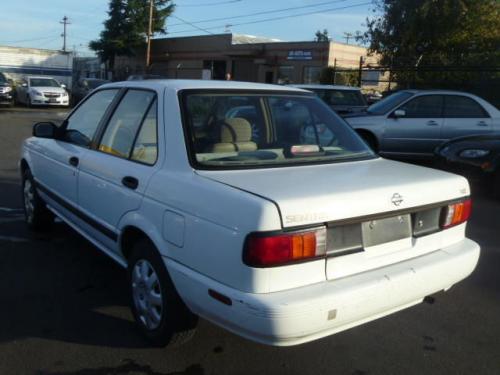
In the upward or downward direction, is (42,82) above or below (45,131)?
above

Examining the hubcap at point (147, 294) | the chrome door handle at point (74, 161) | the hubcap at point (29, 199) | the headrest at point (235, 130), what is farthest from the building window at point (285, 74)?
the hubcap at point (147, 294)

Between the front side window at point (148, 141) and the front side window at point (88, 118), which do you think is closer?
the front side window at point (148, 141)

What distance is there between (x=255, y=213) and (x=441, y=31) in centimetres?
2156

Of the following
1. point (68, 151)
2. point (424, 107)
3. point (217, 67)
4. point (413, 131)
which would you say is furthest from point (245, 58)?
point (68, 151)

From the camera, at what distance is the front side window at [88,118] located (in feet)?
13.9

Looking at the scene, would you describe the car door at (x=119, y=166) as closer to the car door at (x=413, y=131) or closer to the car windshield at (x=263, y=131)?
the car windshield at (x=263, y=131)

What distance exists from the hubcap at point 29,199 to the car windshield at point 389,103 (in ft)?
23.4

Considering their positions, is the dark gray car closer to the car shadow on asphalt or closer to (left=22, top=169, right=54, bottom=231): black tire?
(left=22, top=169, right=54, bottom=231): black tire

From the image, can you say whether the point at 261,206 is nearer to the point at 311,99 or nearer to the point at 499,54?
the point at 311,99

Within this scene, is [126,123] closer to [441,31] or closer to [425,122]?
[425,122]

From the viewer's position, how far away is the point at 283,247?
255 centimetres

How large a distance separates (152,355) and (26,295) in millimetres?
1384

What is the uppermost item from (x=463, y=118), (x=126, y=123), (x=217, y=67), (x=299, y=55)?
(x=299, y=55)

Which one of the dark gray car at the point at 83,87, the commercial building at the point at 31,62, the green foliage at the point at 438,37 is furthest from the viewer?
the commercial building at the point at 31,62
